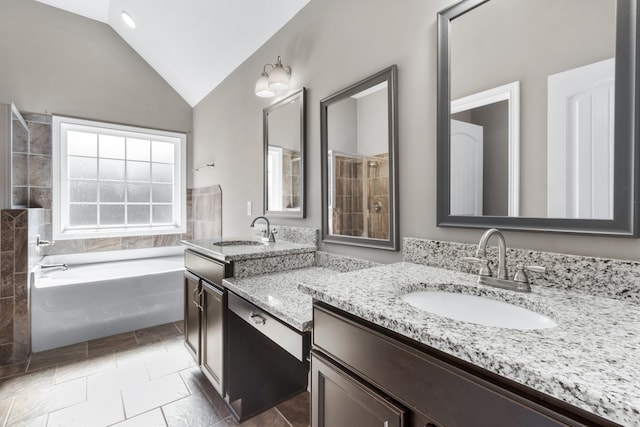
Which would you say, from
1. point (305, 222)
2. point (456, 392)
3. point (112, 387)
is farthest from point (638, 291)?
point (112, 387)

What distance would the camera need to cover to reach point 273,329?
118 cm

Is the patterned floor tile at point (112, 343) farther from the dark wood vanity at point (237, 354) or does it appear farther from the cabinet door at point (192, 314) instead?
the dark wood vanity at point (237, 354)

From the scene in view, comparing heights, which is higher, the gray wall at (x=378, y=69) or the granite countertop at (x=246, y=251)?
the gray wall at (x=378, y=69)

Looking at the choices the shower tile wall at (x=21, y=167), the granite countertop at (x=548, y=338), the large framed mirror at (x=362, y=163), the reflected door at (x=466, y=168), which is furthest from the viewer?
the shower tile wall at (x=21, y=167)

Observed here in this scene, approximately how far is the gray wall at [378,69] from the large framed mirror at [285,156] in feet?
0.22

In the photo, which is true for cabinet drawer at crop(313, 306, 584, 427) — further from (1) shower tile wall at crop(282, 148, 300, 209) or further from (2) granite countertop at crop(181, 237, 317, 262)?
(1) shower tile wall at crop(282, 148, 300, 209)

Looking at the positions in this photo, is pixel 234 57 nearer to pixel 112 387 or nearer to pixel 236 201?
pixel 236 201

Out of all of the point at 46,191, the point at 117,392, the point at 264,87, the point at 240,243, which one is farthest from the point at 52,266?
the point at 264,87

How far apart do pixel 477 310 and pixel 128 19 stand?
12.6 feet

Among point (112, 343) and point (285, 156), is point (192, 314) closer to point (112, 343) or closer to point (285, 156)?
point (112, 343)

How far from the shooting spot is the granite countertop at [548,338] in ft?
1.38

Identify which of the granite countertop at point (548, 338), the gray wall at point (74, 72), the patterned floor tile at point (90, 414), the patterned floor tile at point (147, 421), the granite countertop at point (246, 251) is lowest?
the patterned floor tile at point (147, 421)

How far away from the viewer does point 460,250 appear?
115cm

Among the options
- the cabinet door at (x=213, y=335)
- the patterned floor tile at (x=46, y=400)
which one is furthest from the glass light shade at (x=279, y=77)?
the patterned floor tile at (x=46, y=400)
